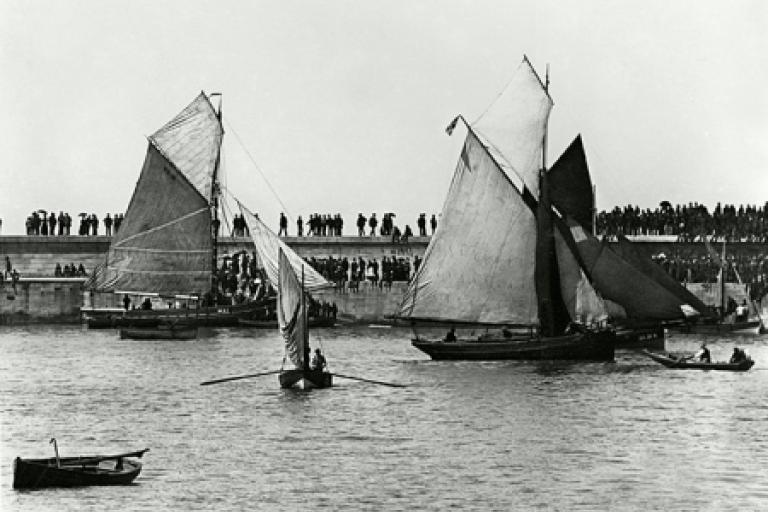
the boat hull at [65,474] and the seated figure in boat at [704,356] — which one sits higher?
the seated figure in boat at [704,356]

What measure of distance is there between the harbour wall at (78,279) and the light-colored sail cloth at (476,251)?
86.4 ft

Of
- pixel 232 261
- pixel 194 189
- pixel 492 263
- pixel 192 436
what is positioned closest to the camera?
pixel 192 436

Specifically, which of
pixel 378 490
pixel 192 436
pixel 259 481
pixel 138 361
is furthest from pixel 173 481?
pixel 138 361

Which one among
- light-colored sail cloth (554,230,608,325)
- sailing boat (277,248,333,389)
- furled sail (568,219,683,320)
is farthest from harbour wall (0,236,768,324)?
sailing boat (277,248,333,389)

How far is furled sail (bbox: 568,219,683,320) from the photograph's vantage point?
65.2m

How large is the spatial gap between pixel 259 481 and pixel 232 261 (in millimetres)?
53476

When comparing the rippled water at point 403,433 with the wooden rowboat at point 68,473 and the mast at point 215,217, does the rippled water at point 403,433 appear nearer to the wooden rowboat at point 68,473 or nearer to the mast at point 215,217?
the wooden rowboat at point 68,473

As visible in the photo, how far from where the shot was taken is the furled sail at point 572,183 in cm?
6419

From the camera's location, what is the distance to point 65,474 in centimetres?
3316

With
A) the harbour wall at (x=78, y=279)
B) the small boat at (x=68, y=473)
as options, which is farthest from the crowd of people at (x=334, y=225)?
the small boat at (x=68, y=473)

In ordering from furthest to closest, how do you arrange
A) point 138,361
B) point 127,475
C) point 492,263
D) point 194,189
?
point 194,189, point 138,361, point 492,263, point 127,475

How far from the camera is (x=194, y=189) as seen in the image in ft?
265

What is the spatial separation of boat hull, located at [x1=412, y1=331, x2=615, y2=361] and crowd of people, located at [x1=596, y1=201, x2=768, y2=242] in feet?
71.1

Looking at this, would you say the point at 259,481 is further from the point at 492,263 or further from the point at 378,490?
the point at 492,263
